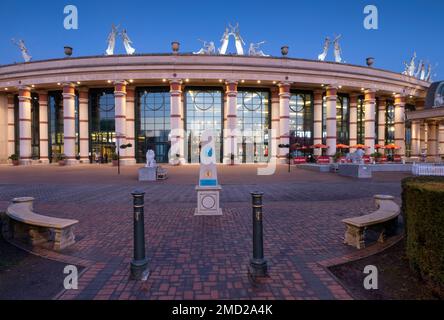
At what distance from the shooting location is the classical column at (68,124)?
33156mm

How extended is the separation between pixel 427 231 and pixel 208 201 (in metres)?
5.50

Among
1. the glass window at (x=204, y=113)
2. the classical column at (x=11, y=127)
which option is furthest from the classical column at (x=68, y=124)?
the glass window at (x=204, y=113)

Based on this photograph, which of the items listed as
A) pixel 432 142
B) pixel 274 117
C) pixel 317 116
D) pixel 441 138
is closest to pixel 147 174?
pixel 274 117

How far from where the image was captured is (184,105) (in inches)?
1426

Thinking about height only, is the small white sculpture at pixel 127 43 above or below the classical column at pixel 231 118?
above

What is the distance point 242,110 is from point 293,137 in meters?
9.46

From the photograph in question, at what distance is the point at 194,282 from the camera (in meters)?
3.67

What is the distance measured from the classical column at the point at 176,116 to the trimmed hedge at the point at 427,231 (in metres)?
30.5

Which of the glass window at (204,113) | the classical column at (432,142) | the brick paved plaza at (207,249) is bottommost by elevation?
the brick paved plaza at (207,249)

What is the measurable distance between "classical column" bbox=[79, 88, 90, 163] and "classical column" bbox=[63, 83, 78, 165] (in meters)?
2.29

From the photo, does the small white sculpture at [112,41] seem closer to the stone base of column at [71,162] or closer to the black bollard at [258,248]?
the stone base of column at [71,162]

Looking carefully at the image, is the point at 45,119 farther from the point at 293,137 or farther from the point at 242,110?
the point at 293,137

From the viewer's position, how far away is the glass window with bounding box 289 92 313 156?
39062 mm
